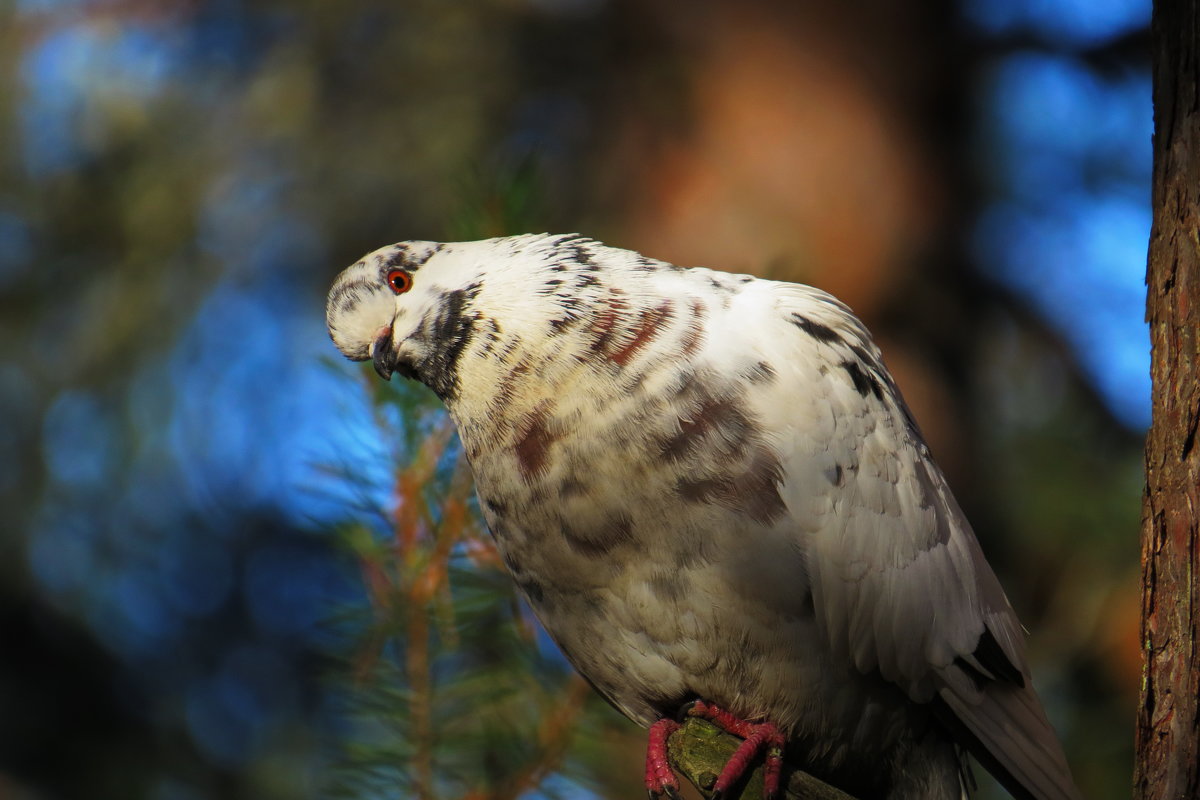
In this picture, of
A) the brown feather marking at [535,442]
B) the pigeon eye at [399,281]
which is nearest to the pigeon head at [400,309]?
the pigeon eye at [399,281]

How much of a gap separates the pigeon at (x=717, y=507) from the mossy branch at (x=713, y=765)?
0.03 meters

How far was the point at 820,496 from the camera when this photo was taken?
2.18m

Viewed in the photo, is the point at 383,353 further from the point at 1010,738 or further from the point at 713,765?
the point at 1010,738

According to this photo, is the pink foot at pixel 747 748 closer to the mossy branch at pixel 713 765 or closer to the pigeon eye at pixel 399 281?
the mossy branch at pixel 713 765

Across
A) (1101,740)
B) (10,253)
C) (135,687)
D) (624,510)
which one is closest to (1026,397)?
(1101,740)

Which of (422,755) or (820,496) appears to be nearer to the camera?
A: (820,496)

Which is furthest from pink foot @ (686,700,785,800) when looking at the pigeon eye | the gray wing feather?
the pigeon eye

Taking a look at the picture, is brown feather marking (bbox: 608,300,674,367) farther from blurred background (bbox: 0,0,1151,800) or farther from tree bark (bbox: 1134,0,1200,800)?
blurred background (bbox: 0,0,1151,800)

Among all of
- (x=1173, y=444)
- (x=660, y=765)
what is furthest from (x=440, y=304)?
(x=1173, y=444)

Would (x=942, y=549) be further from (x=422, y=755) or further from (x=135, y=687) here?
(x=135, y=687)

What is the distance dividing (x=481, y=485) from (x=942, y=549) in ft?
3.23

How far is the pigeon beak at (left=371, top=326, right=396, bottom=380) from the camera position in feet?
7.98

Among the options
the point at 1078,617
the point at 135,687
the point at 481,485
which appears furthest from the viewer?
the point at 135,687

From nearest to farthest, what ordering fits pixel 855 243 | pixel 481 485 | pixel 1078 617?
pixel 481 485 → pixel 1078 617 → pixel 855 243
